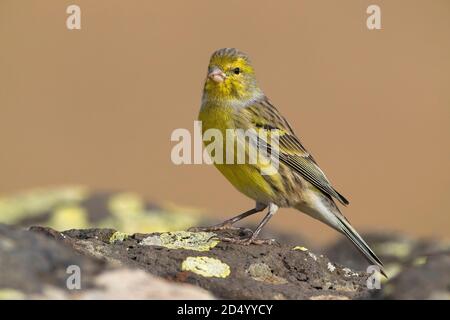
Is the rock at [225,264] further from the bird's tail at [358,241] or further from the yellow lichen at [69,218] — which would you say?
the yellow lichen at [69,218]

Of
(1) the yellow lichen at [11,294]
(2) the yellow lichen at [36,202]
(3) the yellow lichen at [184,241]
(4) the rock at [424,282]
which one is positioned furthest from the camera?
(2) the yellow lichen at [36,202]

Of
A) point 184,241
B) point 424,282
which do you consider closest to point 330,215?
point 184,241

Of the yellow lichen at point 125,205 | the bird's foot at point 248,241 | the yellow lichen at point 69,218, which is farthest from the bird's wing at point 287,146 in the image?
the yellow lichen at point 69,218

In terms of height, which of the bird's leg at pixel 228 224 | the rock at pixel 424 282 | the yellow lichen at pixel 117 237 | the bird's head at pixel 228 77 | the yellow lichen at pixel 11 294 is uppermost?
the bird's head at pixel 228 77

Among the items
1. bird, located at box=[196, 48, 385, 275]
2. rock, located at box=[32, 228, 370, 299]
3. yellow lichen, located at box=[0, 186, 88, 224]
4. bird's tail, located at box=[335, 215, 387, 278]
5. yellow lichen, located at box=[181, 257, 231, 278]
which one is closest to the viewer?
rock, located at box=[32, 228, 370, 299]

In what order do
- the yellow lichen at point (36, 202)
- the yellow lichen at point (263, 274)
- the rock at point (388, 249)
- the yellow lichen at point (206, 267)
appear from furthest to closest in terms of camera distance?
the yellow lichen at point (36, 202) < the rock at point (388, 249) < the yellow lichen at point (263, 274) < the yellow lichen at point (206, 267)

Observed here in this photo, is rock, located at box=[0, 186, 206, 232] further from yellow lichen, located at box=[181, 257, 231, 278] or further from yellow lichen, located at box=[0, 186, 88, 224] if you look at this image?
yellow lichen, located at box=[181, 257, 231, 278]

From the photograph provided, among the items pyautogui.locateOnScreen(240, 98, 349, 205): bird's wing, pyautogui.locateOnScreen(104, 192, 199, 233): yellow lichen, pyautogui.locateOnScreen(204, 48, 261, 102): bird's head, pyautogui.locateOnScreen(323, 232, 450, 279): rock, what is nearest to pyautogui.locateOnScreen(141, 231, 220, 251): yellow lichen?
pyautogui.locateOnScreen(240, 98, 349, 205): bird's wing
